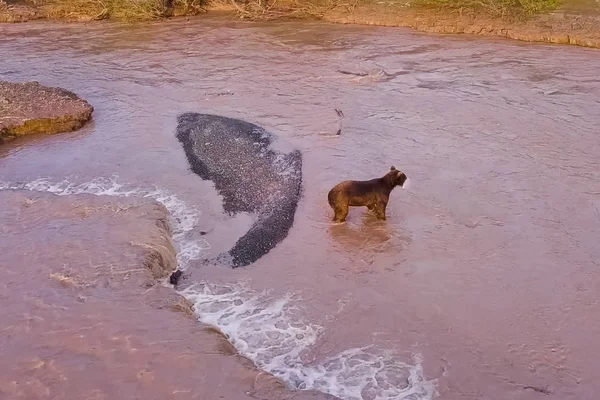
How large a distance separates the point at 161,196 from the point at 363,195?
10.7ft

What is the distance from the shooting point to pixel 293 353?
6441 millimetres

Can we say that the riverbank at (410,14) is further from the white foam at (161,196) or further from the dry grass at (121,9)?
the white foam at (161,196)

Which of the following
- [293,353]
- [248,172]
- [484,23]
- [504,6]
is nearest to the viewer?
[293,353]

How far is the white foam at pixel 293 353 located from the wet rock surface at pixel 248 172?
0.82 m

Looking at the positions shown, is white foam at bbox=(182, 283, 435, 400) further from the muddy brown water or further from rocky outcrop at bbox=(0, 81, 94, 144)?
rocky outcrop at bbox=(0, 81, 94, 144)

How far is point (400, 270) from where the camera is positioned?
767cm

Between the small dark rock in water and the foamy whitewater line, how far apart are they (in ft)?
0.55

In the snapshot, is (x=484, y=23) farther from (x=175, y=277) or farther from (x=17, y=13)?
(x=17, y=13)

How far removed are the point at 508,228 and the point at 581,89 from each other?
6096mm

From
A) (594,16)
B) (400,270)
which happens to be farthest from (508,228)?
(594,16)

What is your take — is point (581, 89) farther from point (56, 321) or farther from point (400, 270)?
point (56, 321)

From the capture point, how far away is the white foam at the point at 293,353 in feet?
19.6

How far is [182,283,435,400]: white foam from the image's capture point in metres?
5.96

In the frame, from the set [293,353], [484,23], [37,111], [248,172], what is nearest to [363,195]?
[248,172]
